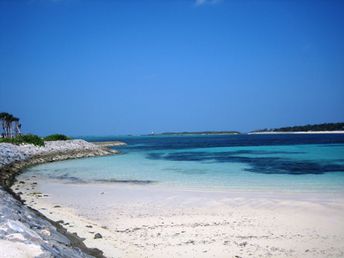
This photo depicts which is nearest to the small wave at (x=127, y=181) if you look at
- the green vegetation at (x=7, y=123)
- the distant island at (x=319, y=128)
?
the green vegetation at (x=7, y=123)

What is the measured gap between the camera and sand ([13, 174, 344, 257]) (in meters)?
7.06

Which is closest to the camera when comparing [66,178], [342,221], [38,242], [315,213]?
[38,242]

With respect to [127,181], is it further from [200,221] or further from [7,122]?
[7,122]

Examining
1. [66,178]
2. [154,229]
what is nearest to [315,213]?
[154,229]

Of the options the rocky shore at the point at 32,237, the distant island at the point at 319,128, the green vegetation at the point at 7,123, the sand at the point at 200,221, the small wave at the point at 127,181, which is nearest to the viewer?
the rocky shore at the point at 32,237

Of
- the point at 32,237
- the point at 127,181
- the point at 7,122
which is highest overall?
the point at 7,122

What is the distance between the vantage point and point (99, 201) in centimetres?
1223

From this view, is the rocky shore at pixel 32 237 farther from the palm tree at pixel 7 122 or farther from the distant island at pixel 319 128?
the distant island at pixel 319 128

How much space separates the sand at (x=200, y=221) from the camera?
706 centimetres

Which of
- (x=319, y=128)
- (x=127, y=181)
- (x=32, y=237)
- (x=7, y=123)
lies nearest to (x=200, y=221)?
(x=32, y=237)

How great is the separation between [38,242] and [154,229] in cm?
398

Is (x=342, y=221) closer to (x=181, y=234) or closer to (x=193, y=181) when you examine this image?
(x=181, y=234)

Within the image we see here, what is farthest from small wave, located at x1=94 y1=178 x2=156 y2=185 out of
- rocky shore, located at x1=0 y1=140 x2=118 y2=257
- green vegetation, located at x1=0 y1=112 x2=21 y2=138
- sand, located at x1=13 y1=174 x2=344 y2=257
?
green vegetation, located at x1=0 y1=112 x2=21 y2=138

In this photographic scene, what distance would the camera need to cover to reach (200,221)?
917 centimetres
